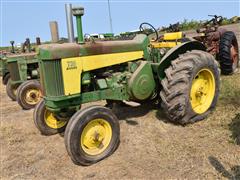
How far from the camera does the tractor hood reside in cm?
386

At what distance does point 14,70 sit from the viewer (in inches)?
323

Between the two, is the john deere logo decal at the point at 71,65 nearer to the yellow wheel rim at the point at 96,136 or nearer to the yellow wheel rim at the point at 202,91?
the yellow wheel rim at the point at 96,136

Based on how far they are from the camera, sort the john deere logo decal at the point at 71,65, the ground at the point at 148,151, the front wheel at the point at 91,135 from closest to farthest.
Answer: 1. the ground at the point at 148,151
2. the front wheel at the point at 91,135
3. the john deere logo decal at the point at 71,65

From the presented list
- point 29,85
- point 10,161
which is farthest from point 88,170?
point 29,85

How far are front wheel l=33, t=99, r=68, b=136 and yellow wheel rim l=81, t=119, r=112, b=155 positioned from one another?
A: 1065 mm

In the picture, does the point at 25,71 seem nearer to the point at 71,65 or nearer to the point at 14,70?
the point at 14,70

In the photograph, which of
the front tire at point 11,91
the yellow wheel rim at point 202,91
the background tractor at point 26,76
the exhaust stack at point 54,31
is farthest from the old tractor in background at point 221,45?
the front tire at point 11,91

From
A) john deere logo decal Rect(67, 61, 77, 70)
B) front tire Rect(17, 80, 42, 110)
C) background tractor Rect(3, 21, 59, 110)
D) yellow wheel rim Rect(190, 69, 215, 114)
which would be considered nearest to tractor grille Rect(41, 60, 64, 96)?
john deere logo decal Rect(67, 61, 77, 70)

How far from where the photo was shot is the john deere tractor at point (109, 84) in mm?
3880

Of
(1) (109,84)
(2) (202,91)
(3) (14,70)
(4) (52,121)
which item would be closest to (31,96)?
(3) (14,70)

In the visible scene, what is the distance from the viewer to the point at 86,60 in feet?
13.8

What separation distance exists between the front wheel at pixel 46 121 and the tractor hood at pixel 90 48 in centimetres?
118

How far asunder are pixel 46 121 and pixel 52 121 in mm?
110

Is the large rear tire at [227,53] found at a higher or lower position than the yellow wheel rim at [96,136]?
higher
